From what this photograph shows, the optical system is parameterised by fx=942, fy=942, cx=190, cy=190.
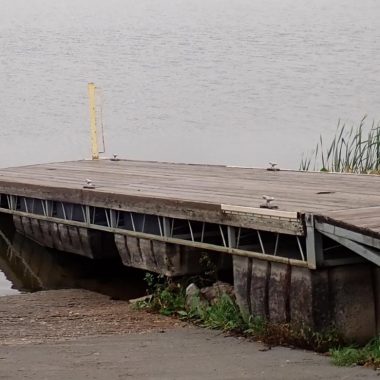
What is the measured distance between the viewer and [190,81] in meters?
31.4

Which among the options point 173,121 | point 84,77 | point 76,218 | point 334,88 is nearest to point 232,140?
point 173,121

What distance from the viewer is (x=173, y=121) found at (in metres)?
27.1

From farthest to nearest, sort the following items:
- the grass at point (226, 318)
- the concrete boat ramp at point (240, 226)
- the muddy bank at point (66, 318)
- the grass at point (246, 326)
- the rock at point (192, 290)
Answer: the rock at point (192, 290) → the muddy bank at point (66, 318) → the concrete boat ramp at point (240, 226) → the grass at point (226, 318) → the grass at point (246, 326)

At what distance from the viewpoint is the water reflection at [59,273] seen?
11.2 m

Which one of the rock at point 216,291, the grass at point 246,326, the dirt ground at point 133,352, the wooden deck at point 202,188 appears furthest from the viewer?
the rock at point 216,291

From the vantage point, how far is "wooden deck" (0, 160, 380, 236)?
322 inches

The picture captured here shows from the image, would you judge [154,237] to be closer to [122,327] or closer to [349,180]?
[122,327]

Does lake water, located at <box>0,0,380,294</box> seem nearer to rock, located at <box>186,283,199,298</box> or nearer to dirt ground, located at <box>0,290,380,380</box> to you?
rock, located at <box>186,283,199,298</box>

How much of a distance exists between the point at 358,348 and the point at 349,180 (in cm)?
368

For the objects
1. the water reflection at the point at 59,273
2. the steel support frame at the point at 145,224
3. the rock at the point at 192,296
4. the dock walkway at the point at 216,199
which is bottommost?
the water reflection at the point at 59,273

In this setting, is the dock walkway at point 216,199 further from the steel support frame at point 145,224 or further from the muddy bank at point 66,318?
the muddy bank at point 66,318

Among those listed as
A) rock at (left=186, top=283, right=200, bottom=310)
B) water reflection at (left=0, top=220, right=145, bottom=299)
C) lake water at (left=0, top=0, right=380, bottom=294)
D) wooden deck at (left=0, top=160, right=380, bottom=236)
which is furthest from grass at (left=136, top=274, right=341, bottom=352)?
lake water at (left=0, top=0, right=380, bottom=294)

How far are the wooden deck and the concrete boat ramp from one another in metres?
0.02

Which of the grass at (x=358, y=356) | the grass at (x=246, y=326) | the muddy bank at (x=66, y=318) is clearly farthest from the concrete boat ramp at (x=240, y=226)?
the muddy bank at (x=66, y=318)
